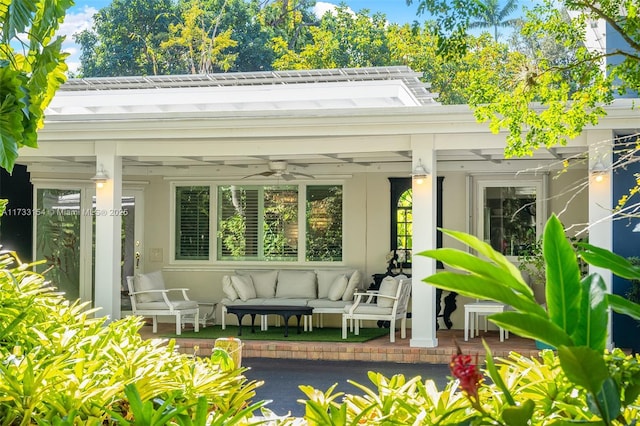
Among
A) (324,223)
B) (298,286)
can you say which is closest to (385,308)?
(298,286)

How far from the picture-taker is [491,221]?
14.3 m

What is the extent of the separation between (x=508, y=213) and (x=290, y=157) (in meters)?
3.67

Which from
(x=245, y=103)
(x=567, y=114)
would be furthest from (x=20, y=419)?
(x=245, y=103)

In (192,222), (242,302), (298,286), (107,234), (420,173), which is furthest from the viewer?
(192,222)

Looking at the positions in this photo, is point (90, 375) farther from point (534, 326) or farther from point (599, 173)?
point (599, 173)

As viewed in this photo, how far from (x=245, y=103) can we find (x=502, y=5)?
104 ft

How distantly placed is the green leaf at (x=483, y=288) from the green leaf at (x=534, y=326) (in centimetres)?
3

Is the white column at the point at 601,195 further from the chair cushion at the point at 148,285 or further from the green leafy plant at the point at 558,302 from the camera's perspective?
the green leafy plant at the point at 558,302

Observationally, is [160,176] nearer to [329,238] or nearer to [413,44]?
[329,238]

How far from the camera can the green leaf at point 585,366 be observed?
1598 mm

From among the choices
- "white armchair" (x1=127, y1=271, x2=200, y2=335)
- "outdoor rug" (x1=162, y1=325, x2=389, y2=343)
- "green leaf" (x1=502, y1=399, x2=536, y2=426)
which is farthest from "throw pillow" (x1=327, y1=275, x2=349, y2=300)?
"green leaf" (x1=502, y1=399, x2=536, y2=426)

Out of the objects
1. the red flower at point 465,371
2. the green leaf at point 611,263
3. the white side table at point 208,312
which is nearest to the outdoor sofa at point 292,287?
the white side table at point 208,312

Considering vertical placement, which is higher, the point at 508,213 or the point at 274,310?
Result: the point at 508,213

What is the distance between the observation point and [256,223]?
15289mm
